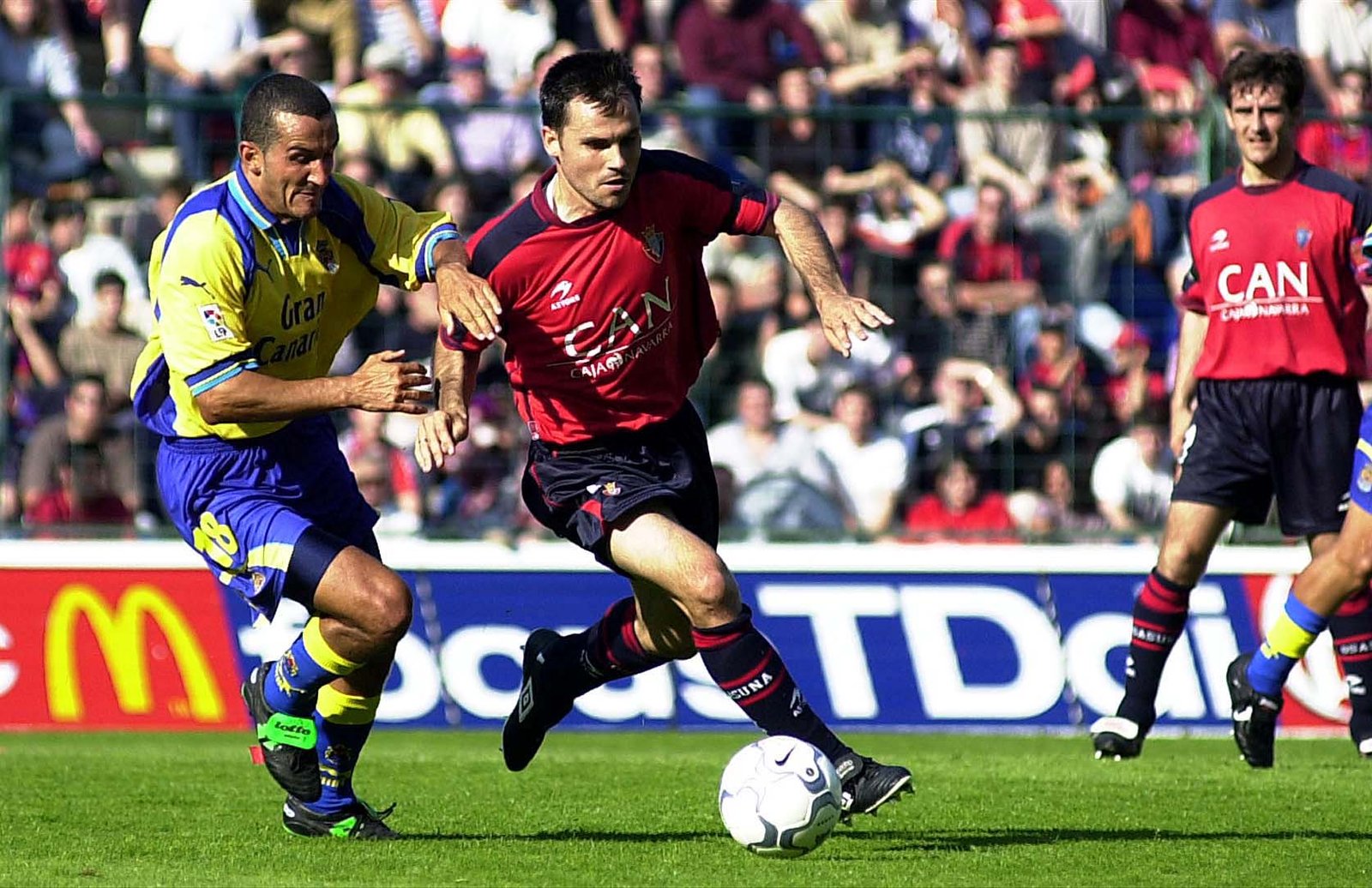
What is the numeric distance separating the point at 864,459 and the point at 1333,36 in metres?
5.89

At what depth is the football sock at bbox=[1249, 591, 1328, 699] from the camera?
8500mm

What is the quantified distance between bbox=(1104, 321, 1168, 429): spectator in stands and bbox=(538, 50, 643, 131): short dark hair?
671cm

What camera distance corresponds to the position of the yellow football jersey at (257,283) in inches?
253

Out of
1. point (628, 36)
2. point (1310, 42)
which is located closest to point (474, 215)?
point (628, 36)

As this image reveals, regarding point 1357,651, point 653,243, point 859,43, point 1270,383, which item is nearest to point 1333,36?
point 859,43

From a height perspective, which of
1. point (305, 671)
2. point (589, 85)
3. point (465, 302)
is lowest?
point (305, 671)

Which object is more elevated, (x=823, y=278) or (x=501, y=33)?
(x=501, y=33)

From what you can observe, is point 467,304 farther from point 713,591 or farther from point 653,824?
point 653,824

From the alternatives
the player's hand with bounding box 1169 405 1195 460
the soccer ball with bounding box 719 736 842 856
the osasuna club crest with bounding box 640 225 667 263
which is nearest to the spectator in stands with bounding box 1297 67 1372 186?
the player's hand with bounding box 1169 405 1195 460

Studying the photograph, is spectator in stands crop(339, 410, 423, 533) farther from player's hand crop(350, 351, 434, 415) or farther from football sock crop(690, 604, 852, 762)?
player's hand crop(350, 351, 434, 415)

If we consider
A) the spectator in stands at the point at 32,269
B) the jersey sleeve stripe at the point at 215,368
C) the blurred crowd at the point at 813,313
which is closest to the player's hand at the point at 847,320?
the jersey sleeve stripe at the point at 215,368

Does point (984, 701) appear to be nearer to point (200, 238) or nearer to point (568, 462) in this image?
point (568, 462)

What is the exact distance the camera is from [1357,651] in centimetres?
923

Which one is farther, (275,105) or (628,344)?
(628,344)
